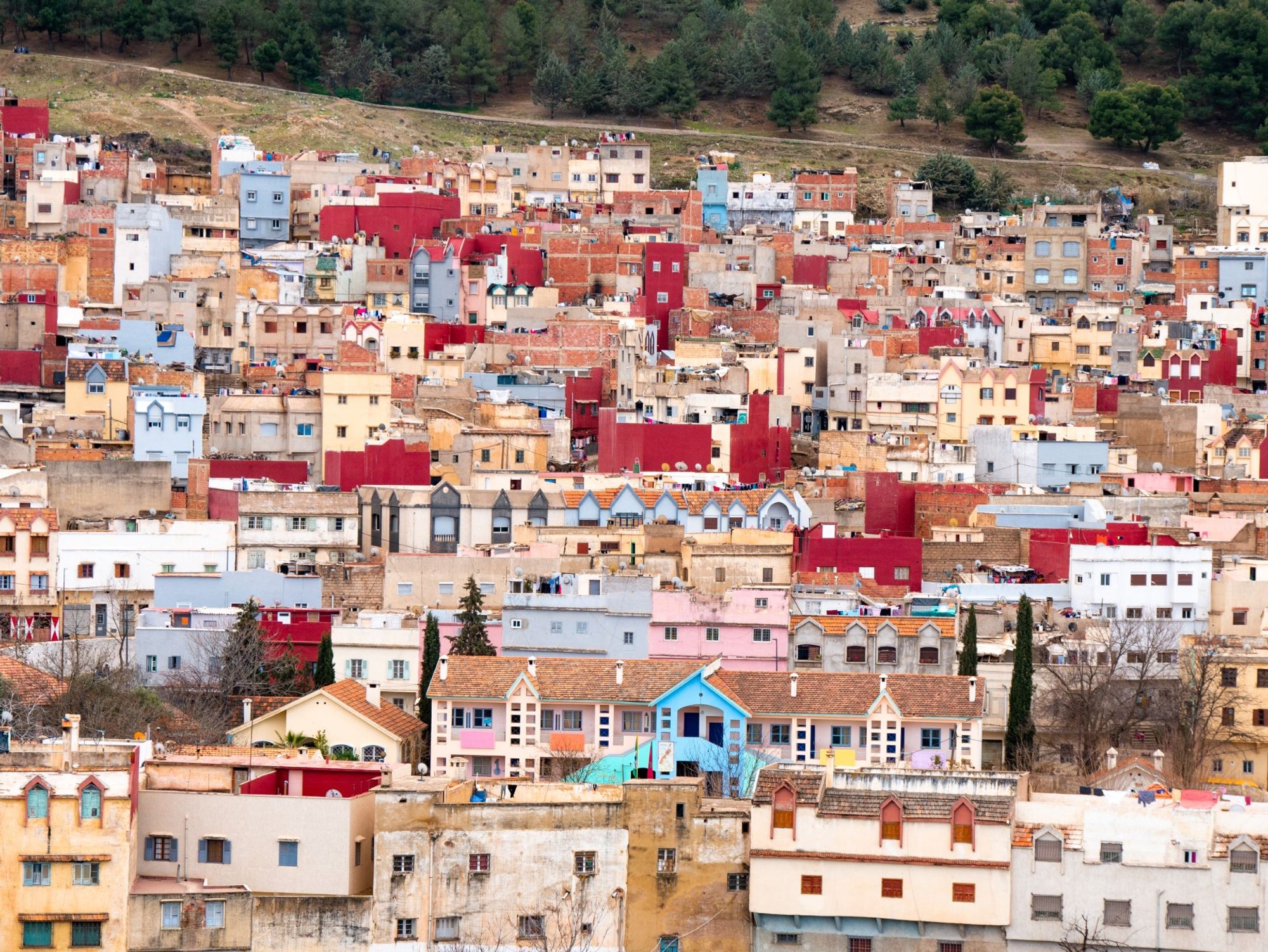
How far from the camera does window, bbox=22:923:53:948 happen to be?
42969 millimetres

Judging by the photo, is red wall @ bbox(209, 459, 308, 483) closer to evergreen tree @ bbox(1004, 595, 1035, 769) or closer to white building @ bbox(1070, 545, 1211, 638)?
white building @ bbox(1070, 545, 1211, 638)

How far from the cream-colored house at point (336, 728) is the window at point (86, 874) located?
11228mm

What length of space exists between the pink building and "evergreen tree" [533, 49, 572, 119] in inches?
2793

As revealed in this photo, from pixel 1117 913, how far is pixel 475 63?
9185 cm

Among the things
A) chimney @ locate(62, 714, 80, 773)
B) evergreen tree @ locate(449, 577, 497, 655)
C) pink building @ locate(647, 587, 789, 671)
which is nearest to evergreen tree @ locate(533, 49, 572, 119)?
evergreen tree @ locate(449, 577, 497, 655)

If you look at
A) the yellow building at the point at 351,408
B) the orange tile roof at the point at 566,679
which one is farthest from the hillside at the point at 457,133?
the orange tile roof at the point at 566,679

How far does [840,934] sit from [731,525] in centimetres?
2832

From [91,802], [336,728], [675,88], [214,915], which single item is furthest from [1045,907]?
[675,88]

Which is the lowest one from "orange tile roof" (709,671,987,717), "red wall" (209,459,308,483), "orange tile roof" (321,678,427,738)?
"orange tile roof" (321,678,427,738)

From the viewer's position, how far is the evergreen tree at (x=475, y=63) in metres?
131

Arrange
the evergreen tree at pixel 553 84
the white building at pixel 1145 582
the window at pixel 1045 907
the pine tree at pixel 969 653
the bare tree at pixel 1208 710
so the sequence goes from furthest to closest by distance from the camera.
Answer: the evergreen tree at pixel 553 84
the white building at pixel 1145 582
the pine tree at pixel 969 653
the bare tree at pixel 1208 710
the window at pixel 1045 907

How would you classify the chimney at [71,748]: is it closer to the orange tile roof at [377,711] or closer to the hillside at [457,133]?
the orange tile roof at [377,711]

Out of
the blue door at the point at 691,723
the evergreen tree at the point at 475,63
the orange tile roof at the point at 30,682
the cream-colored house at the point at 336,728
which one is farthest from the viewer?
the evergreen tree at the point at 475,63

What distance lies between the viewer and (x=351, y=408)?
80.8 meters
